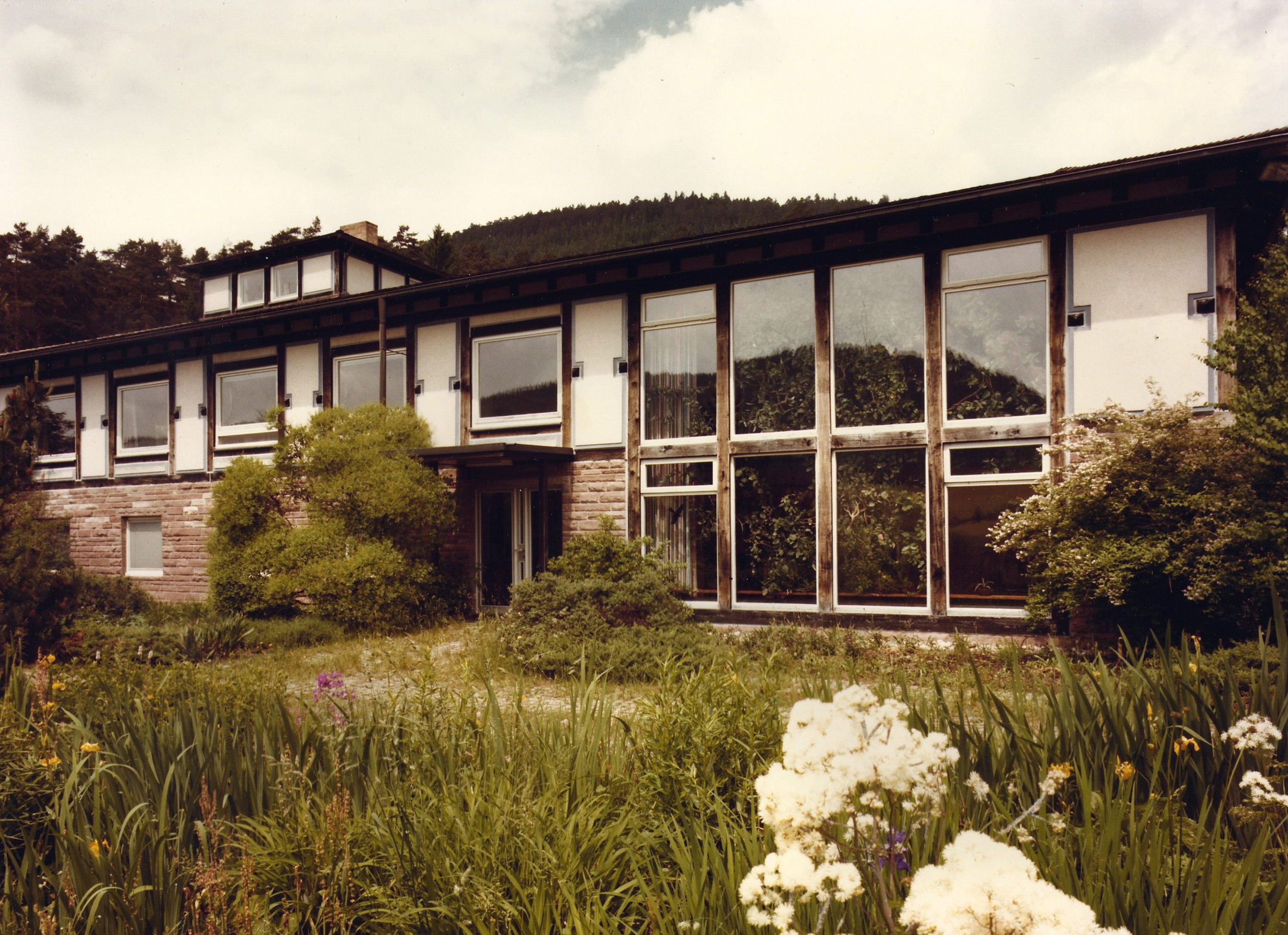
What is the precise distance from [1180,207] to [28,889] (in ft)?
36.4

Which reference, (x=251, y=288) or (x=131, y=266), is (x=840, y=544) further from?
(x=131, y=266)

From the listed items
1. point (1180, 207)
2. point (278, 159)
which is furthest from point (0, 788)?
point (278, 159)

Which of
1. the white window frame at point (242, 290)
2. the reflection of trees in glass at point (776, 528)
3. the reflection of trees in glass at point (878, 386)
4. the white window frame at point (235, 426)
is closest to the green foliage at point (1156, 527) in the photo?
the reflection of trees in glass at point (878, 386)

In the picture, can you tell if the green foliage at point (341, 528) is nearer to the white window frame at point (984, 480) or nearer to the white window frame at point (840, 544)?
the white window frame at point (840, 544)

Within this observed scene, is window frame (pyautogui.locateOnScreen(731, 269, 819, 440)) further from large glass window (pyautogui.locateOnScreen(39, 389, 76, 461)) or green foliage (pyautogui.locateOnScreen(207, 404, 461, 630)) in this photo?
large glass window (pyautogui.locateOnScreen(39, 389, 76, 461))

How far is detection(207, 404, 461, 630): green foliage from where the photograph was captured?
39.2ft

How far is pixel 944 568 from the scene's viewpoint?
10102 mm

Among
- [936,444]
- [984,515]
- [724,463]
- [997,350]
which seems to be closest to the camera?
[984,515]

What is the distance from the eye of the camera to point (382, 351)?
14188 millimetres

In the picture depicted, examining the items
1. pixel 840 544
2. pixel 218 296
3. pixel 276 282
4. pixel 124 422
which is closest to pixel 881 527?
pixel 840 544

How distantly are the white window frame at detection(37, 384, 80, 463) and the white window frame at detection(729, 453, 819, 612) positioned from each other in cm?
1572

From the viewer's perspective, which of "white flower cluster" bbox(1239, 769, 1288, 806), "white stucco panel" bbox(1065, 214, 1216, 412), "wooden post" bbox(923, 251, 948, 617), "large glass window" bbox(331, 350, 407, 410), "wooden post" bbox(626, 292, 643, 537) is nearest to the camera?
"white flower cluster" bbox(1239, 769, 1288, 806)

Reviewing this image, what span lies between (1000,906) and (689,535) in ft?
35.8

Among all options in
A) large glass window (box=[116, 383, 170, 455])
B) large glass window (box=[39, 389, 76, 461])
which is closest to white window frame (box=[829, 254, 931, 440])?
large glass window (box=[116, 383, 170, 455])
